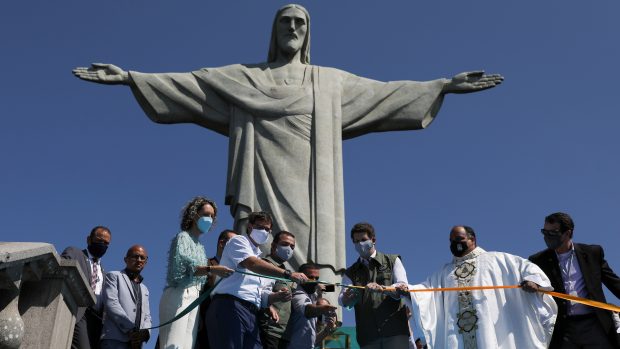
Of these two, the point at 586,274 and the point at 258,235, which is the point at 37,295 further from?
the point at 586,274

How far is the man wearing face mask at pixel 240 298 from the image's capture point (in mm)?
6113

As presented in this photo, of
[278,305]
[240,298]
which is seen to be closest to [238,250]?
[240,298]

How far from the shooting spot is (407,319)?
7.21 meters

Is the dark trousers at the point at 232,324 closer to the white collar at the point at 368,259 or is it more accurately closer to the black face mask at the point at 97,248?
the white collar at the point at 368,259

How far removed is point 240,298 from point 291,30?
A: 22.2ft

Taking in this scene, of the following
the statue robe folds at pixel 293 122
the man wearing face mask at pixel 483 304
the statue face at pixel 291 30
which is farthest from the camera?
the statue face at pixel 291 30

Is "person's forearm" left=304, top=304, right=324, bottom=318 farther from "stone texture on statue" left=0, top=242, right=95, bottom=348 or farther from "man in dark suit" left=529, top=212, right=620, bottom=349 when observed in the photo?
"man in dark suit" left=529, top=212, right=620, bottom=349

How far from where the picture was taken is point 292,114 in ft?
37.4

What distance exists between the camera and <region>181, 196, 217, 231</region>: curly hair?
7.31 metres

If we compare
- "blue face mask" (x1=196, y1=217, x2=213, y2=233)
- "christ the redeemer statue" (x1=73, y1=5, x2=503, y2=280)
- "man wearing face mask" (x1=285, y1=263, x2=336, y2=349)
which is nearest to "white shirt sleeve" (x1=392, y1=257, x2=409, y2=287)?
"man wearing face mask" (x1=285, y1=263, x2=336, y2=349)

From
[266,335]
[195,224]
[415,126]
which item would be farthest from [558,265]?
[415,126]

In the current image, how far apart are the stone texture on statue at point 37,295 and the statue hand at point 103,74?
6.32m

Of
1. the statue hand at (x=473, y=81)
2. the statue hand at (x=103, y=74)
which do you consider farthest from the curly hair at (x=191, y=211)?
the statue hand at (x=473, y=81)

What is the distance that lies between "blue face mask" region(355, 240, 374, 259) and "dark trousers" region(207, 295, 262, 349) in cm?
146
